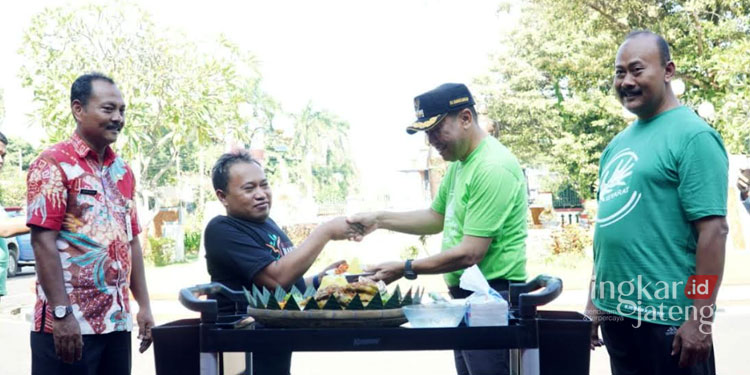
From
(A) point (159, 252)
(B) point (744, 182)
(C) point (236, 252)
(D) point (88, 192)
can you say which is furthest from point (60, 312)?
(B) point (744, 182)

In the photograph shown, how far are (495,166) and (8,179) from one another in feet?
142

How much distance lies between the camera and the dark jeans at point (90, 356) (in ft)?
9.61

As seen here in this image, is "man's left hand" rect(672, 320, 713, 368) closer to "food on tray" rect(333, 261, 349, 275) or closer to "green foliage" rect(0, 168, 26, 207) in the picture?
"food on tray" rect(333, 261, 349, 275)

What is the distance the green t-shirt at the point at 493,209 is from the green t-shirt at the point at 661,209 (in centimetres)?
36

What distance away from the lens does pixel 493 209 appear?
9.64 feet

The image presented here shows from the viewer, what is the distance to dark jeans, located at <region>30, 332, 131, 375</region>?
2928 millimetres

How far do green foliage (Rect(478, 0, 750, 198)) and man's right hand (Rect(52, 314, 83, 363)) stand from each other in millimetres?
5471

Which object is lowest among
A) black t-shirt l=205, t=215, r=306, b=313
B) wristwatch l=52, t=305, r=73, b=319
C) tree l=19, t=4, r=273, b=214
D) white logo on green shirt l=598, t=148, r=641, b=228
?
wristwatch l=52, t=305, r=73, b=319

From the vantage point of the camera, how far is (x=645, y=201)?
271cm

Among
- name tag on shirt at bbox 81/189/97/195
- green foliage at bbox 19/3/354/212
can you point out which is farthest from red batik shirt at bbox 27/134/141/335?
green foliage at bbox 19/3/354/212

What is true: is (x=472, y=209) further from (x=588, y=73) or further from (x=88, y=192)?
(x=588, y=73)

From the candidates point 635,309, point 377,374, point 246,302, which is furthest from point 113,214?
point 377,374

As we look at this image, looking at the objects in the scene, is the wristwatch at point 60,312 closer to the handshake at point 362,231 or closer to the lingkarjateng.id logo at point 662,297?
the handshake at point 362,231

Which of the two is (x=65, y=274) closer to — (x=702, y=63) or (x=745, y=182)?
(x=702, y=63)
